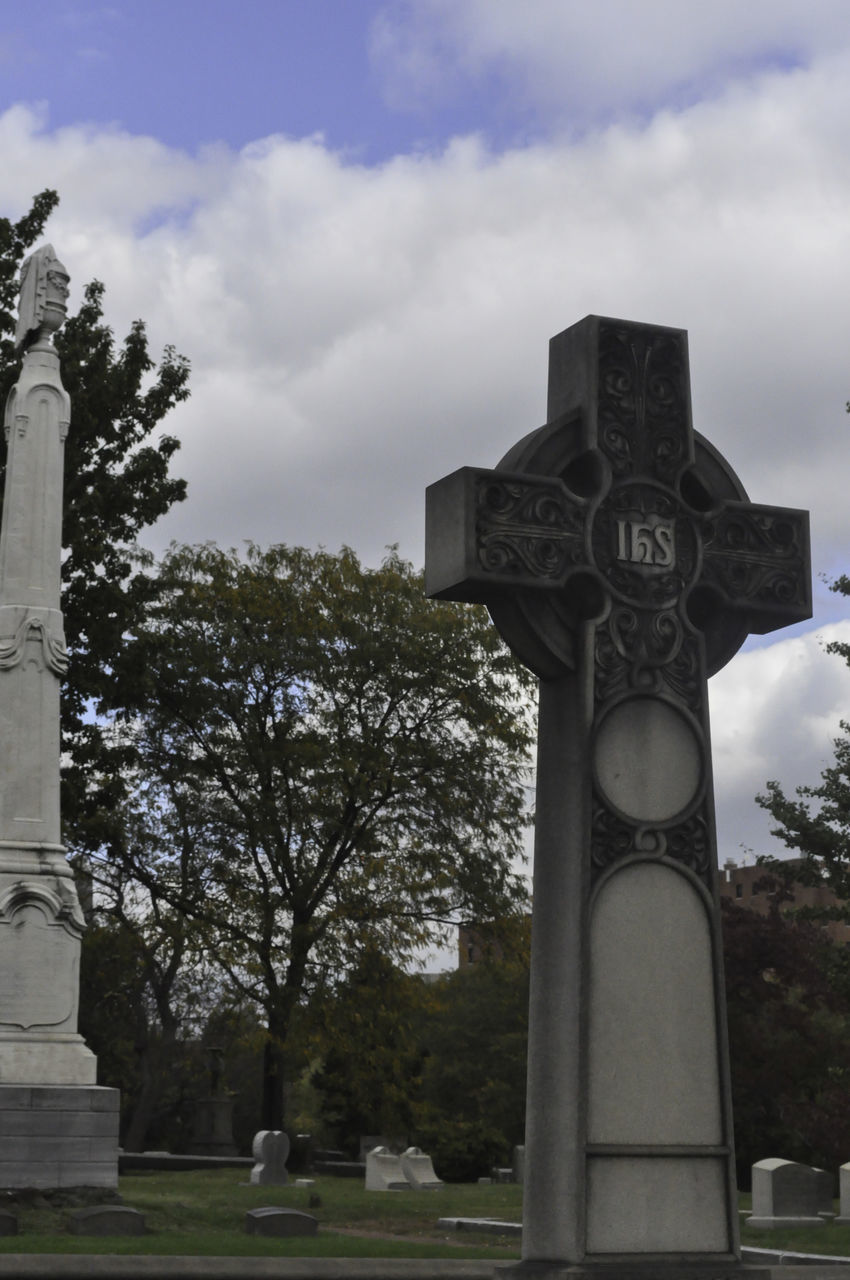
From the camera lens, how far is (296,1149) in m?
36.3

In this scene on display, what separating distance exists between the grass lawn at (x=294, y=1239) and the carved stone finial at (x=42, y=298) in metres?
9.67

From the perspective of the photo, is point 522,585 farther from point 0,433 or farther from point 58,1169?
point 0,433

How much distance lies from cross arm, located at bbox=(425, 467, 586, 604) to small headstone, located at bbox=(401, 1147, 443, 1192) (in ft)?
82.4

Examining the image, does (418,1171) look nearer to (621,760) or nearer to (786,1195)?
(786,1195)

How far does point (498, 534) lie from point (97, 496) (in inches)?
819

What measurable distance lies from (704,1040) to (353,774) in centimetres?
2712

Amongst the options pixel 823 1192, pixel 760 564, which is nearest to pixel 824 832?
pixel 823 1192

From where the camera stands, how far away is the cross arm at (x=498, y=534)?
6.21 metres

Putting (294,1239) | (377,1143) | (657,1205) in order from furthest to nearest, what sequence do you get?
(377,1143)
(294,1239)
(657,1205)

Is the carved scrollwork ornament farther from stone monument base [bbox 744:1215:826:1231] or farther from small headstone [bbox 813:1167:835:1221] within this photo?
small headstone [bbox 813:1167:835:1221]

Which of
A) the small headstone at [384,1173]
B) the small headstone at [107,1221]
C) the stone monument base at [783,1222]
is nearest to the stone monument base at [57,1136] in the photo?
the small headstone at [107,1221]

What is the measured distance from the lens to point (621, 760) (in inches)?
249

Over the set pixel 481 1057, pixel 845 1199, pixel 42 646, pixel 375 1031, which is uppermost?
pixel 42 646

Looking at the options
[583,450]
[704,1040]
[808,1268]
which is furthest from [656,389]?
[808,1268]
